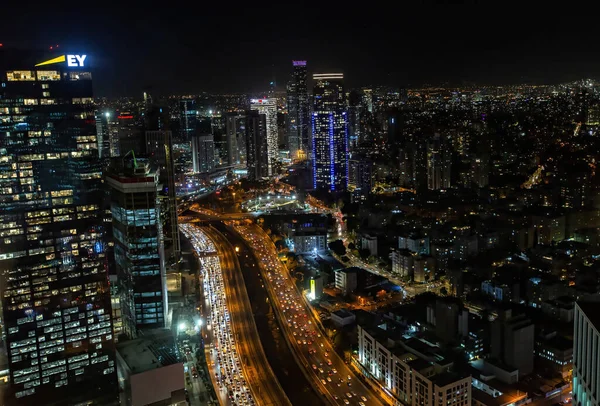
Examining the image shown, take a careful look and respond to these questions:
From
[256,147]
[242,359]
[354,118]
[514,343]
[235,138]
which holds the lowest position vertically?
[242,359]

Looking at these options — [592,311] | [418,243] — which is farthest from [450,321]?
[592,311]

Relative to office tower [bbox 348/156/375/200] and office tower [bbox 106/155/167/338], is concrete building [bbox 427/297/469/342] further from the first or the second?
office tower [bbox 348/156/375/200]

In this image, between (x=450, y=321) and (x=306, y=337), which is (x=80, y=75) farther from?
(x=450, y=321)

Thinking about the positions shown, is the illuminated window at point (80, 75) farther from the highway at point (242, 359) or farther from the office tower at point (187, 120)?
the office tower at point (187, 120)

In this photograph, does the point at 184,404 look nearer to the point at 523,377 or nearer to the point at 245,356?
the point at 245,356

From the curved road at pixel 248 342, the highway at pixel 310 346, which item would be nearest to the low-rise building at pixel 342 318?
the highway at pixel 310 346

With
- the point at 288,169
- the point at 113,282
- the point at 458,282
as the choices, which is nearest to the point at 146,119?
the point at 113,282

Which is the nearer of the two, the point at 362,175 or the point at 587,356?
the point at 587,356
